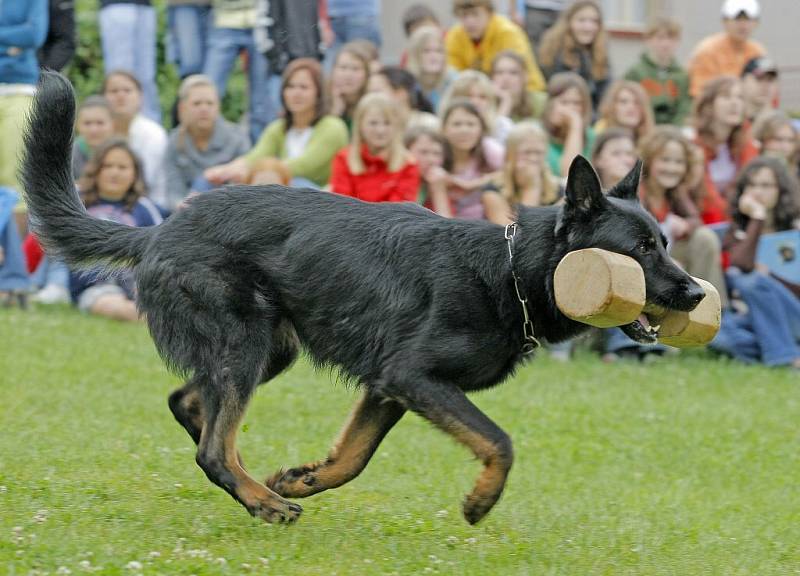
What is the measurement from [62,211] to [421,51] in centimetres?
649

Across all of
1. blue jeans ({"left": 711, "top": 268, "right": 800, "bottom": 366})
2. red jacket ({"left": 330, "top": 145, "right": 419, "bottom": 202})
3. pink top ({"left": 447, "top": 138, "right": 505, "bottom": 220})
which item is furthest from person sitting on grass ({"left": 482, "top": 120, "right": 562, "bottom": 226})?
blue jeans ({"left": 711, "top": 268, "right": 800, "bottom": 366})

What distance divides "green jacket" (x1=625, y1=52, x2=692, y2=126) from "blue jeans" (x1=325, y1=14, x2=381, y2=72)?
2.67 m

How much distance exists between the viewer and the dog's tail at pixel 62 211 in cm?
570

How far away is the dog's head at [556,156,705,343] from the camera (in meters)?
5.25

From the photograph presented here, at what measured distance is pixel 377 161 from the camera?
1015cm

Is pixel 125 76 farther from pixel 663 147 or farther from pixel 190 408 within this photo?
pixel 190 408

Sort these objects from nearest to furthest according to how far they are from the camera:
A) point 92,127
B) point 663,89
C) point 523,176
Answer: point 523,176 < point 92,127 < point 663,89

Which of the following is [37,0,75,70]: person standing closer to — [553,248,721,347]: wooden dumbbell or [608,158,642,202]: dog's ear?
[608,158,642,202]: dog's ear

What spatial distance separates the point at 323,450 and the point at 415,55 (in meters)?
5.75

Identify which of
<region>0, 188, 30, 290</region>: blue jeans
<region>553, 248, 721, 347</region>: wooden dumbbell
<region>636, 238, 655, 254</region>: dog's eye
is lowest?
<region>0, 188, 30, 290</region>: blue jeans

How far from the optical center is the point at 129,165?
1034 centimetres

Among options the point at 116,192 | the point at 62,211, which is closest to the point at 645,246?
the point at 62,211

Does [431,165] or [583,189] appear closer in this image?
[583,189]

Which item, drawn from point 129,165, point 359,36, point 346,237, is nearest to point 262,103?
point 359,36
